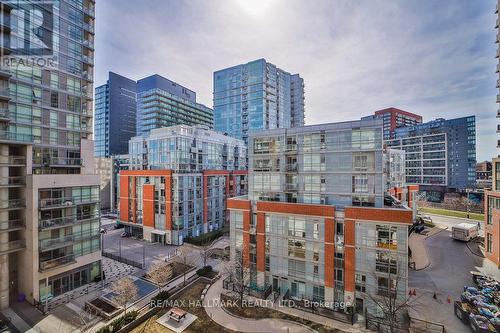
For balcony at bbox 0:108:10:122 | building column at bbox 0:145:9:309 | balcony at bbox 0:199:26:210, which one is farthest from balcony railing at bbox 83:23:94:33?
balcony at bbox 0:199:26:210

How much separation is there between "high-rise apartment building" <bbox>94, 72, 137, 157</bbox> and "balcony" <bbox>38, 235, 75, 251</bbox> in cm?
9392

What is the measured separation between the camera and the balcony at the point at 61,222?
28297mm

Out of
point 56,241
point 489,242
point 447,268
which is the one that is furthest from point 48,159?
point 489,242

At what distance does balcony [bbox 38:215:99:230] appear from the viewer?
2830 centimetres

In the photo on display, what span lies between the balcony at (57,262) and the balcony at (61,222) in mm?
4092

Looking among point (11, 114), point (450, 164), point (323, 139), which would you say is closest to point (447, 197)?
point (450, 164)

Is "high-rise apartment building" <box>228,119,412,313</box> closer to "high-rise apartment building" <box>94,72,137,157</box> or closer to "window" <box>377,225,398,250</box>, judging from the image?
"window" <box>377,225,398,250</box>

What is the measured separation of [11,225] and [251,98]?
77.8 m

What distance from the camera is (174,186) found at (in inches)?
1937

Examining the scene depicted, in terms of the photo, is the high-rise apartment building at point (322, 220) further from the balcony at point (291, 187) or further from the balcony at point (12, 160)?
the balcony at point (12, 160)

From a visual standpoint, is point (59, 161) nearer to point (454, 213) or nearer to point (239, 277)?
point (239, 277)

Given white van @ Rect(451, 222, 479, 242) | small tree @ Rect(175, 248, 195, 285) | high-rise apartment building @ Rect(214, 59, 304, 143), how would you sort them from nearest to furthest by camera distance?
small tree @ Rect(175, 248, 195, 285) → white van @ Rect(451, 222, 479, 242) → high-rise apartment building @ Rect(214, 59, 304, 143)

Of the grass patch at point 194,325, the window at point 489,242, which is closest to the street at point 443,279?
the window at point 489,242

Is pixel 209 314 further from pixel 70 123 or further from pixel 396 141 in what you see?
pixel 396 141
